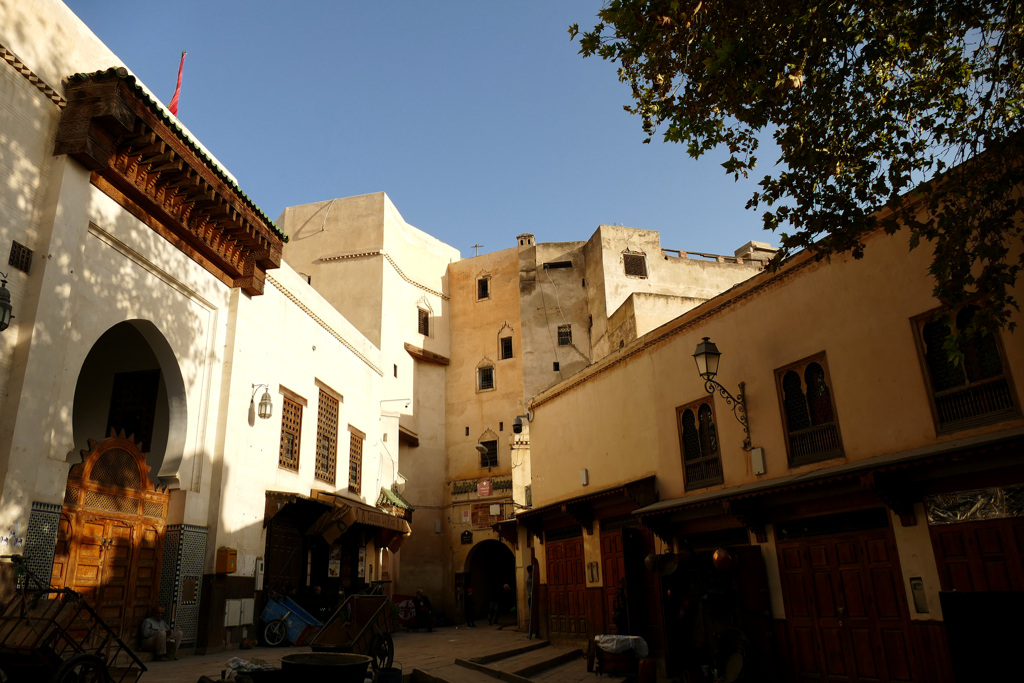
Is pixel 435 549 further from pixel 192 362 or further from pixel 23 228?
pixel 23 228

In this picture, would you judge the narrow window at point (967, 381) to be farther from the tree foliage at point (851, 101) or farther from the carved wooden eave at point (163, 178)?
the carved wooden eave at point (163, 178)

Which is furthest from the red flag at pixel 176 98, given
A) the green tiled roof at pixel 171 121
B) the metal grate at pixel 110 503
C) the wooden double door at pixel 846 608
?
the wooden double door at pixel 846 608

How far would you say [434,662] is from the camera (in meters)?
12.3

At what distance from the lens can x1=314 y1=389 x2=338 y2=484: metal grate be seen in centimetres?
1725

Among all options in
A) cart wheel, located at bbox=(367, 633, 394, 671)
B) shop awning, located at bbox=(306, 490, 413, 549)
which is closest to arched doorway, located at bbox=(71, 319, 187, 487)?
shop awning, located at bbox=(306, 490, 413, 549)

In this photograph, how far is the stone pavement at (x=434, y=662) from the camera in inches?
372

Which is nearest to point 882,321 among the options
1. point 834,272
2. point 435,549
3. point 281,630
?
point 834,272

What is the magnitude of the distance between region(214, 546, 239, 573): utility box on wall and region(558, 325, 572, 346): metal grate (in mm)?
17768

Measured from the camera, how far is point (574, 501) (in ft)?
44.3

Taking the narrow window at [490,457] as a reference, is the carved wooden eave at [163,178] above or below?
above

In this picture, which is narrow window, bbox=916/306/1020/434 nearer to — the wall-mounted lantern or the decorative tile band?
the wall-mounted lantern

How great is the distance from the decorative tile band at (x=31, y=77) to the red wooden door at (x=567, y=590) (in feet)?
38.6

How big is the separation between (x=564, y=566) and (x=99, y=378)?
9.94m

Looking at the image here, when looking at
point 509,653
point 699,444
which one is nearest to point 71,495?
point 509,653
